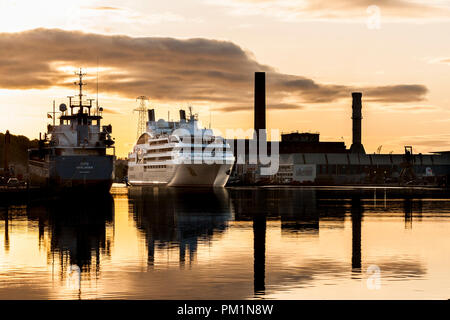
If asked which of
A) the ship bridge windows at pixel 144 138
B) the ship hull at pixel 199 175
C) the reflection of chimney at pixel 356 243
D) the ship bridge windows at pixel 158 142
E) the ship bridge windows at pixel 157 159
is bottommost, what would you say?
the reflection of chimney at pixel 356 243

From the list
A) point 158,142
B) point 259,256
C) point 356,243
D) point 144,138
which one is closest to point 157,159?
point 158,142

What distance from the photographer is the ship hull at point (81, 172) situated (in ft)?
361

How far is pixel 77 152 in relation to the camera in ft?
374

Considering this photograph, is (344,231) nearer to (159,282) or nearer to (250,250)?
(250,250)

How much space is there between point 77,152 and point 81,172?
492cm

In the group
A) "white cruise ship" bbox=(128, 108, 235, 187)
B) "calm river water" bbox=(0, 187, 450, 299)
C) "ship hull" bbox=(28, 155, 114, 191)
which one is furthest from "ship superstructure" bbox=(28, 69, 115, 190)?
"calm river water" bbox=(0, 187, 450, 299)

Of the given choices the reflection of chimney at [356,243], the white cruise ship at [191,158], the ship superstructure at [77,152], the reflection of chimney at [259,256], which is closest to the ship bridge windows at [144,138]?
the white cruise ship at [191,158]

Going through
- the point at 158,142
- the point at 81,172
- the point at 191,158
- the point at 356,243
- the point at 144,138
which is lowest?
the point at 356,243

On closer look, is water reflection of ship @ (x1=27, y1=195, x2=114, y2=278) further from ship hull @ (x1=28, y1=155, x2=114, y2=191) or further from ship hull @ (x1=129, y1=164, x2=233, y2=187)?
ship hull @ (x1=129, y1=164, x2=233, y2=187)

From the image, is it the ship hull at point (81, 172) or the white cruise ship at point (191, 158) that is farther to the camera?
the white cruise ship at point (191, 158)

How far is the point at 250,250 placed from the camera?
32.6 m

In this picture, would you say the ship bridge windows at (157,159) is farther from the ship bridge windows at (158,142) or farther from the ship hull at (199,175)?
the ship hull at (199,175)

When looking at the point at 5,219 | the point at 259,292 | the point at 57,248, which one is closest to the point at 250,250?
the point at 57,248

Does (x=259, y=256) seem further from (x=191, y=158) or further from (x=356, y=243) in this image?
(x=191, y=158)
